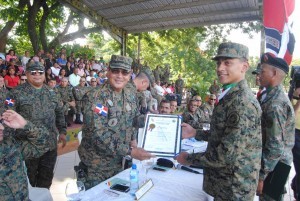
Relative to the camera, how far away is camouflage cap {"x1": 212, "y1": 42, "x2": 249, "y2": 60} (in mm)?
1977

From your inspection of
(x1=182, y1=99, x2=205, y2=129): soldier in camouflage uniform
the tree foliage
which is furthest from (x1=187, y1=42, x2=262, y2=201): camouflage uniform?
the tree foliage

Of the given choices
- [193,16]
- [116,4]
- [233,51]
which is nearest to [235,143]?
[233,51]

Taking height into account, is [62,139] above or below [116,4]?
below

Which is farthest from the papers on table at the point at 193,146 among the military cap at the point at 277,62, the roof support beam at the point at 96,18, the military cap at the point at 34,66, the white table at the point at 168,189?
the roof support beam at the point at 96,18

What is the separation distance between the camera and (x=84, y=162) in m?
2.69

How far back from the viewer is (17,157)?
6.53ft

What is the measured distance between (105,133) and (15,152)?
857 millimetres

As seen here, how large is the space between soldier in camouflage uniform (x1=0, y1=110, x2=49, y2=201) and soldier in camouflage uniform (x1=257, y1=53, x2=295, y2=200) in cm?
213

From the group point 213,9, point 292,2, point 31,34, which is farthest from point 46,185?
point 31,34

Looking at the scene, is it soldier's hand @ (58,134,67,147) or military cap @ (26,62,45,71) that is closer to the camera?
military cap @ (26,62,45,71)

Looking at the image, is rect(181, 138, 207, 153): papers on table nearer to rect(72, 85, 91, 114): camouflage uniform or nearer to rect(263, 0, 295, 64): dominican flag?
rect(263, 0, 295, 64): dominican flag

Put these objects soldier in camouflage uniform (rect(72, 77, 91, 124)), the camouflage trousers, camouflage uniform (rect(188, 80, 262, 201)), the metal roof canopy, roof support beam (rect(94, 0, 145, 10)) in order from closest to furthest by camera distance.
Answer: camouflage uniform (rect(188, 80, 262, 201)) → the camouflage trousers → soldier in camouflage uniform (rect(72, 77, 91, 124)) → the metal roof canopy → roof support beam (rect(94, 0, 145, 10))

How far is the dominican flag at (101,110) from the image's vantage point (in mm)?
2591

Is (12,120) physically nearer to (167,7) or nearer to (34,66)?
(34,66)
